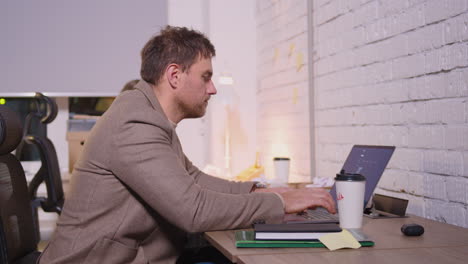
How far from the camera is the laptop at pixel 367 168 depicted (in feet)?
5.67

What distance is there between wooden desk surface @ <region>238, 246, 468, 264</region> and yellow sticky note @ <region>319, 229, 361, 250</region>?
0.02 m

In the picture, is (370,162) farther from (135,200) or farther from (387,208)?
(135,200)

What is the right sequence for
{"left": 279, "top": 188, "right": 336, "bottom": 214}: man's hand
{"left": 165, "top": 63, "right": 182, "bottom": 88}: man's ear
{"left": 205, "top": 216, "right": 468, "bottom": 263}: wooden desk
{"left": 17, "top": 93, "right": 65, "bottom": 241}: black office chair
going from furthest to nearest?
1. {"left": 17, "top": 93, "right": 65, "bottom": 241}: black office chair
2. {"left": 165, "top": 63, "right": 182, "bottom": 88}: man's ear
3. {"left": 279, "top": 188, "right": 336, "bottom": 214}: man's hand
4. {"left": 205, "top": 216, "right": 468, "bottom": 263}: wooden desk

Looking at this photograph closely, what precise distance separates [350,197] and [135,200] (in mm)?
589

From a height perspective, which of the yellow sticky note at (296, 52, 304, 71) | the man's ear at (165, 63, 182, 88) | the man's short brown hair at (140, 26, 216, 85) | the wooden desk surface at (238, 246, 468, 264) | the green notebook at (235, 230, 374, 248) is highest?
the yellow sticky note at (296, 52, 304, 71)

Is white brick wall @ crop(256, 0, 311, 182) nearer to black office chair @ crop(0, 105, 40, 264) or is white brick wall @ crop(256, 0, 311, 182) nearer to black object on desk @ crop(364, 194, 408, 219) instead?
black object on desk @ crop(364, 194, 408, 219)

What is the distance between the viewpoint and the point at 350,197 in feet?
5.00

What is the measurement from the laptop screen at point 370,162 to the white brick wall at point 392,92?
20cm

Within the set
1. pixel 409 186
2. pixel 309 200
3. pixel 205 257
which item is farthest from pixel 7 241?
pixel 409 186

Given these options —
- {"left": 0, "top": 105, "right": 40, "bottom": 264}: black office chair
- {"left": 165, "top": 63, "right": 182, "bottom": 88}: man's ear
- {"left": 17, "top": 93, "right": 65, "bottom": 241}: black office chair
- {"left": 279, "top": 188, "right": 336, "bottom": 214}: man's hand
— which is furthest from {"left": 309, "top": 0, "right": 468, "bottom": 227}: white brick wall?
{"left": 17, "top": 93, "right": 65, "bottom": 241}: black office chair

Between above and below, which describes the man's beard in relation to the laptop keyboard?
above

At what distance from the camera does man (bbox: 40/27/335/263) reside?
147 centimetres

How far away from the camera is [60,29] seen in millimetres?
4105

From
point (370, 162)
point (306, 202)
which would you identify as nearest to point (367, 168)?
point (370, 162)
